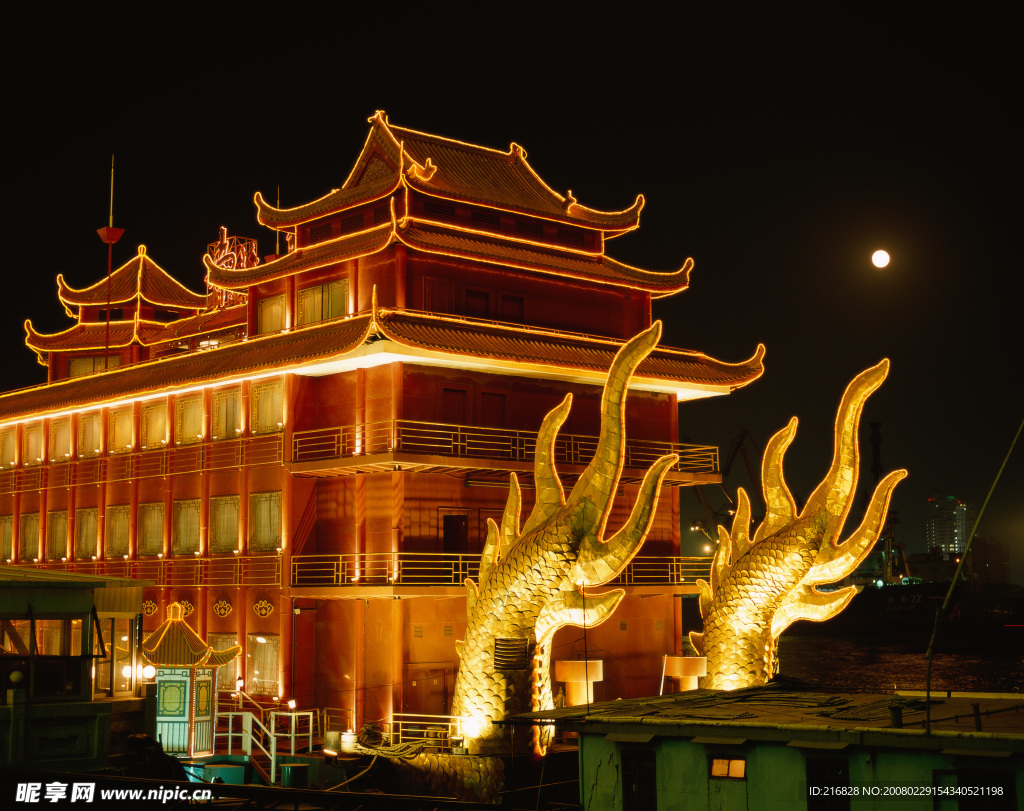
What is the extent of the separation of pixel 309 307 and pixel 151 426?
6422 mm

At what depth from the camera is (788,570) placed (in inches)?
1105

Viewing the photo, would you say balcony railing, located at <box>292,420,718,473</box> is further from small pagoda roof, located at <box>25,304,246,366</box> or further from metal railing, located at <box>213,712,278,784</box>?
small pagoda roof, located at <box>25,304,246,366</box>

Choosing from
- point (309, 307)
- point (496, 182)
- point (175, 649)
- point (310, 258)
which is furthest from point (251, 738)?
point (496, 182)

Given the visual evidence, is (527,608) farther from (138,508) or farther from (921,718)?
(138,508)

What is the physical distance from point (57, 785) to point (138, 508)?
23541mm

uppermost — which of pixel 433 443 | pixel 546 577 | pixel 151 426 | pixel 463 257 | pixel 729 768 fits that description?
pixel 463 257

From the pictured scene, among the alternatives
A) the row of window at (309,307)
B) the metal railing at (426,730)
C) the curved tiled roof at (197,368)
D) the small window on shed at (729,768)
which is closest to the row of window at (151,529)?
the curved tiled roof at (197,368)

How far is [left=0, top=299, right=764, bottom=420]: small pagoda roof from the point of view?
103 feet

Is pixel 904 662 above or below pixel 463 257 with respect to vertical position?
below

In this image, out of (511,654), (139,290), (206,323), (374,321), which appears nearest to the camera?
(511,654)

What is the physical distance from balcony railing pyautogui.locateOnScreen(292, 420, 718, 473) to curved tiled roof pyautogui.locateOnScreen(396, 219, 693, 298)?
455 cm

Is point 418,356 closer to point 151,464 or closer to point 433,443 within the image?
point 433,443

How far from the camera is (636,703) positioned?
22.0 metres

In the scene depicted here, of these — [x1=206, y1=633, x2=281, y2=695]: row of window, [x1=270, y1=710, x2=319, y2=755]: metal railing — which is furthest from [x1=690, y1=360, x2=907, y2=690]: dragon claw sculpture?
[x1=206, y1=633, x2=281, y2=695]: row of window
